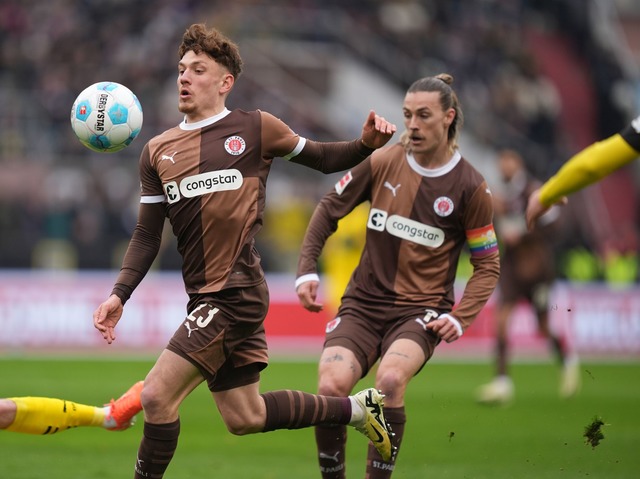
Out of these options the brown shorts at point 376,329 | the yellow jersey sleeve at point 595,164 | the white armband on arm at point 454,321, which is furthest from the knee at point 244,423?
the yellow jersey sleeve at point 595,164

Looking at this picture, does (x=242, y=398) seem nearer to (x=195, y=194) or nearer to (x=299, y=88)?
(x=195, y=194)

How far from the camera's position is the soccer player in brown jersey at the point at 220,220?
5.86m

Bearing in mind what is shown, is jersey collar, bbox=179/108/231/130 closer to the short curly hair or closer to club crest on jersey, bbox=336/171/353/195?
the short curly hair

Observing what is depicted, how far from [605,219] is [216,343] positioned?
2131 cm

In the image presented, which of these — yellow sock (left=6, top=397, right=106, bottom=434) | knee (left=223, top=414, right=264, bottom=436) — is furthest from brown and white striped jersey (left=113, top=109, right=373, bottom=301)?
yellow sock (left=6, top=397, right=106, bottom=434)

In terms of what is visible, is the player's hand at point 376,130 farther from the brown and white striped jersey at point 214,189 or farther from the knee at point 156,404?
the knee at point 156,404

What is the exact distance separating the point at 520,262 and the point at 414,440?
379cm

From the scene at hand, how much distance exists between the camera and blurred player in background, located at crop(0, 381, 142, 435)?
19.7 feet

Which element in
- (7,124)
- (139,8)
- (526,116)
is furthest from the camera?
(526,116)

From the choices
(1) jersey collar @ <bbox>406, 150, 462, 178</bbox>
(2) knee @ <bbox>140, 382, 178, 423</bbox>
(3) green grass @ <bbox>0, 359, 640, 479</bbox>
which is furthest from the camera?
(3) green grass @ <bbox>0, 359, 640, 479</bbox>

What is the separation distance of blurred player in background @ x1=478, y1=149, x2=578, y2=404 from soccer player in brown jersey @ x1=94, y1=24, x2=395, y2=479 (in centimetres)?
616

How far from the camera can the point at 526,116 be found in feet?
84.5

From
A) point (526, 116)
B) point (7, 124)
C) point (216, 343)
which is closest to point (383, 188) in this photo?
point (216, 343)

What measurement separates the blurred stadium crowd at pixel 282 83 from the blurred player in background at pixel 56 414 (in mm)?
12321
